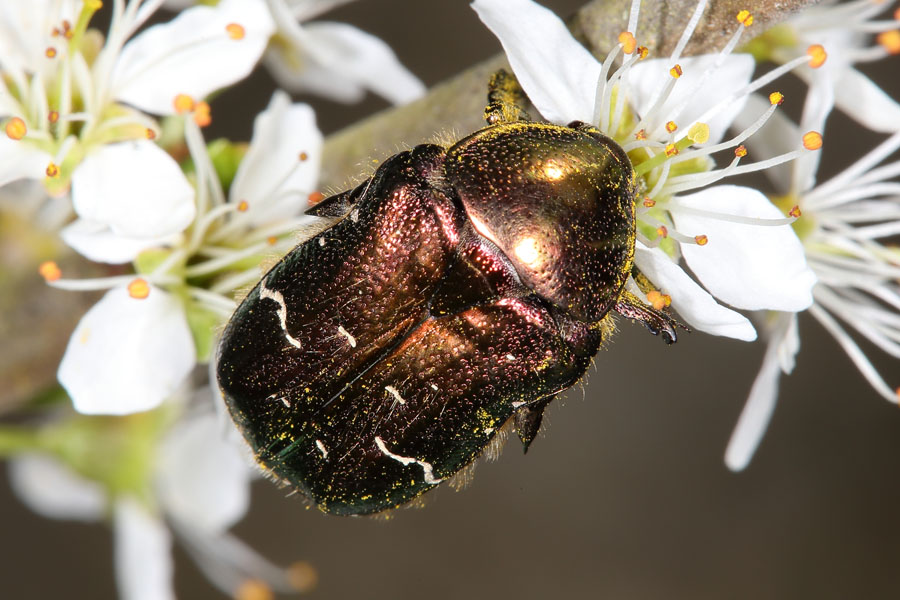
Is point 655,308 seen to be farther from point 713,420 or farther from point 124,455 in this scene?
point 713,420

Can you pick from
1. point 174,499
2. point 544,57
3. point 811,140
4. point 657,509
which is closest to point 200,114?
point 544,57

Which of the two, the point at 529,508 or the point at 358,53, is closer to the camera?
the point at 358,53

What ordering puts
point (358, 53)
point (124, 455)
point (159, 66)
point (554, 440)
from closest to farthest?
point (159, 66)
point (358, 53)
point (124, 455)
point (554, 440)

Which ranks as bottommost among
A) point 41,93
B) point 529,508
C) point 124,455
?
point 529,508

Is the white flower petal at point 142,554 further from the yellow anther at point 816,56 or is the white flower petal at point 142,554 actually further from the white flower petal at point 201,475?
the yellow anther at point 816,56

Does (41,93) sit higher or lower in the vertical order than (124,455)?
higher

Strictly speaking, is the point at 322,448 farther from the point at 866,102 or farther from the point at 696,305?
the point at 866,102

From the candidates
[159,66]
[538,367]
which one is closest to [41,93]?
[159,66]
